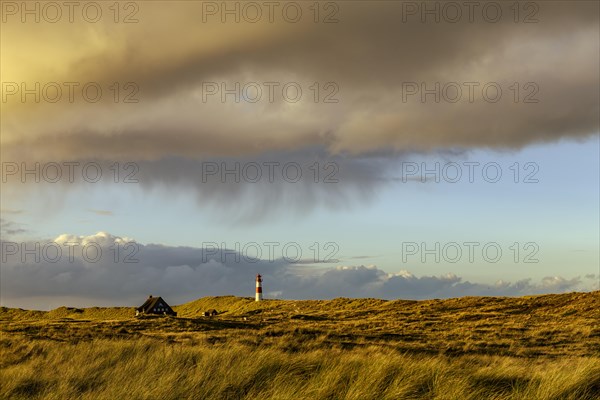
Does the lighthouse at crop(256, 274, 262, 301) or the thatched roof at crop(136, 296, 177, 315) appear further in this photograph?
the lighthouse at crop(256, 274, 262, 301)

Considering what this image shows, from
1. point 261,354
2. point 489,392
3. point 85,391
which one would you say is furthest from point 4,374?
point 489,392

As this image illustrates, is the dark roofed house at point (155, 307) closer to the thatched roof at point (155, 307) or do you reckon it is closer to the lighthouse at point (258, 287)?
the thatched roof at point (155, 307)

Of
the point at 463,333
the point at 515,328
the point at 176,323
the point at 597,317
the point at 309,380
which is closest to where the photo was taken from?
the point at 309,380

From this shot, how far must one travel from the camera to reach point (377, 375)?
895cm

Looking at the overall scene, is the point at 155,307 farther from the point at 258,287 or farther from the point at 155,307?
the point at 258,287

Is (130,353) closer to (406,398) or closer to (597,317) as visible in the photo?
(406,398)

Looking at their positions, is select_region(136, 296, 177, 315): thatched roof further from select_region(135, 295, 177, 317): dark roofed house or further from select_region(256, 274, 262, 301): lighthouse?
select_region(256, 274, 262, 301): lighthouse

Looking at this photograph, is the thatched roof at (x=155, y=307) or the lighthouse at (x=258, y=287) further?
the lighthouse at (x=258, y=287)

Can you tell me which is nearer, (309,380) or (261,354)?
(309,380)

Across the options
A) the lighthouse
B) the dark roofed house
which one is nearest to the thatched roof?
the dark roofed house

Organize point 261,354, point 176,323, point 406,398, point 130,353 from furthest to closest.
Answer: point 176,323, point 130,353, point 261,354, point 406,398

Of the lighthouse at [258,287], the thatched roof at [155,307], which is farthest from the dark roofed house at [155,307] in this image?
the lighthouse at [258,287]

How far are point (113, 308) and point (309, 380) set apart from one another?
290 ft

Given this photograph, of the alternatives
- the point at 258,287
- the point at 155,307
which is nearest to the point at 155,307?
the point at 155,307
